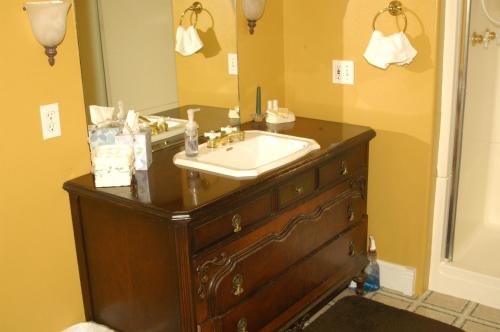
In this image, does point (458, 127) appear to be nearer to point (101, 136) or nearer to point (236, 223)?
point (236, 223)

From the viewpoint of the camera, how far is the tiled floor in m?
2.55

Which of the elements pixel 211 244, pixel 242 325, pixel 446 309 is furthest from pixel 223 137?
pixel 446 309

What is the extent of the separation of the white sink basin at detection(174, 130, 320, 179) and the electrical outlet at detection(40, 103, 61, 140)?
1.38ft

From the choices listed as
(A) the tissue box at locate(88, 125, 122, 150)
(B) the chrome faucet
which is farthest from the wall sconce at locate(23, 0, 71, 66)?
(B) the chrome faucet

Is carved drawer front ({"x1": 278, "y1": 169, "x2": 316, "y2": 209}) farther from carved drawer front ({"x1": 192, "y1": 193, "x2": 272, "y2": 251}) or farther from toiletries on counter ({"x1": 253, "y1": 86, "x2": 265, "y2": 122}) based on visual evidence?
toiletries on counter ({"x1": 253, "y1": 86, "x2": 265, "y2": 122})

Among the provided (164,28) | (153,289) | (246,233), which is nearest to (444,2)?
(164,28)

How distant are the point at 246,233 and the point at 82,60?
81cm

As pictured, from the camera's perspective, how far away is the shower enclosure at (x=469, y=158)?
254 cm

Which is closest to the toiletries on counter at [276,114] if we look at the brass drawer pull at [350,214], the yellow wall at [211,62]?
the yellow wall at [211,62]

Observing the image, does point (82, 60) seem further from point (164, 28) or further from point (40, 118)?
point (164, 28)

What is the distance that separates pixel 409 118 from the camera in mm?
2594

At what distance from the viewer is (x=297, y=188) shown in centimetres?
215

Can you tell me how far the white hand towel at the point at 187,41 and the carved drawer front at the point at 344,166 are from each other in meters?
0.72

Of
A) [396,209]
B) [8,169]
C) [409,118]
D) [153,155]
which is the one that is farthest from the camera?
[396,209]
